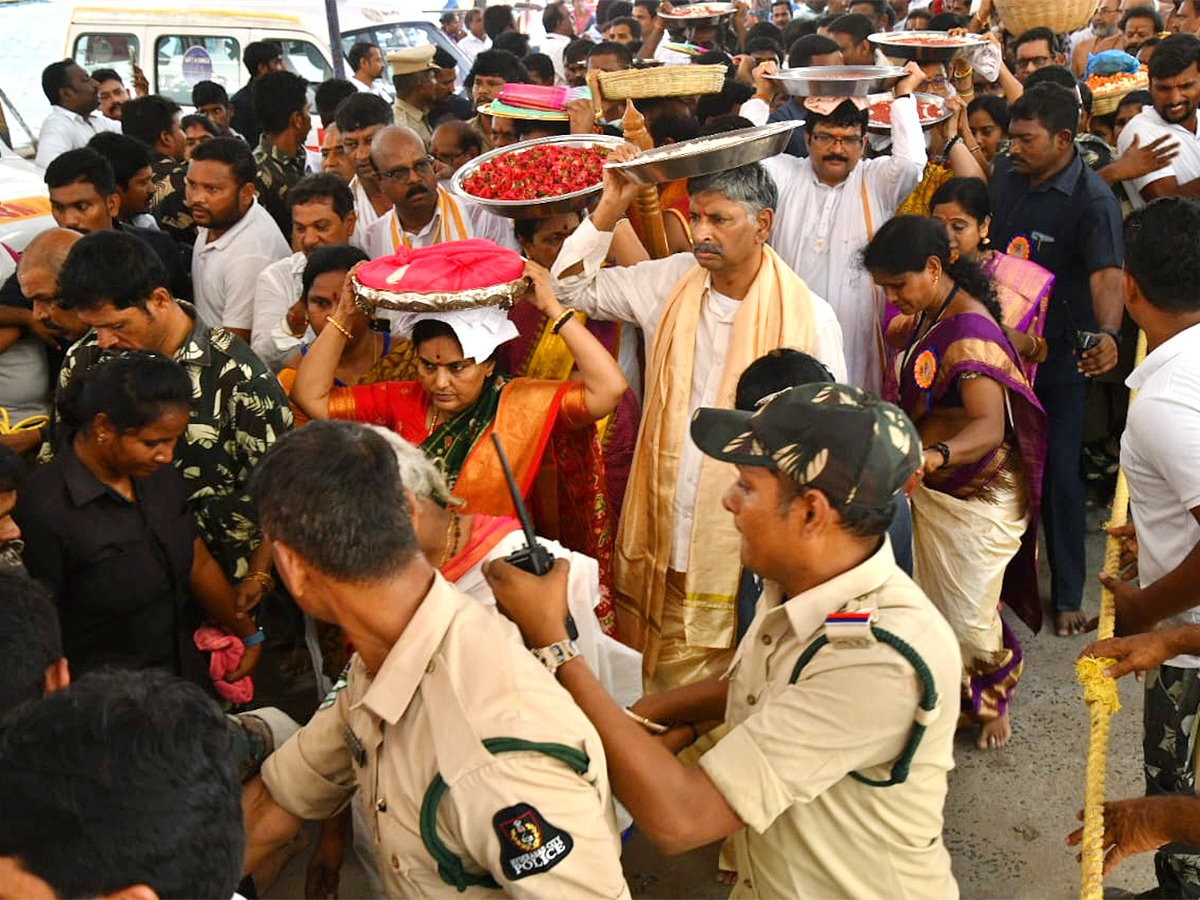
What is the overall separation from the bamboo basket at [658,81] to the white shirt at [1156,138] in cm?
223

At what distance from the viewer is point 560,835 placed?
1.56 metres

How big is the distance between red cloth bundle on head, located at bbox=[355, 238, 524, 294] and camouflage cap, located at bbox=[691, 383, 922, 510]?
1367 mm

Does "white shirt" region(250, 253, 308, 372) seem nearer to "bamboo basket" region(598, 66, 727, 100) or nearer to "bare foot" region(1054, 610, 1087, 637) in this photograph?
"bamboo basket" region(598, 66, 727, 100)

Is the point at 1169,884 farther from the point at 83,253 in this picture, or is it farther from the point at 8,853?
the point at 83,253

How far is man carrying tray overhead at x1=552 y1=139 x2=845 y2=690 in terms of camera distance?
3467 mm

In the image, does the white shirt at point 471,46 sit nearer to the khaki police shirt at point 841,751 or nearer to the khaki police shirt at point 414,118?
the khaki police shirt at point 414,118

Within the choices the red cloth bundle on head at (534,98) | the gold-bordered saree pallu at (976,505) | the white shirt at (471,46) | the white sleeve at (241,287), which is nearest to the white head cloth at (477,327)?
the gold-bordered saree pallu at (976,505)

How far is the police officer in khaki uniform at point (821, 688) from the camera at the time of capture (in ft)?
5.83

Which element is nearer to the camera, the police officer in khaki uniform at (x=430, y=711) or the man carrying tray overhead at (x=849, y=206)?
the police officer in khaki uniform at (x=430, y=711)

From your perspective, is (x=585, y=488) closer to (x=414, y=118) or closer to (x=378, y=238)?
(x=378, y=238)

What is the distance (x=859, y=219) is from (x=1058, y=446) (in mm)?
1328

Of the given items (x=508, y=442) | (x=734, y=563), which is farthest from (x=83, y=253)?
(x=734, y=563)

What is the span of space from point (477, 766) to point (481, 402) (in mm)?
1772

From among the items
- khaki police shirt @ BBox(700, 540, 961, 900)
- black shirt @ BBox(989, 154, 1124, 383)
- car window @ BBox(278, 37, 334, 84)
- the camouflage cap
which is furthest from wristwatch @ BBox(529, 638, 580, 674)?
car window @ BBox(278, 37, 334, 84)
